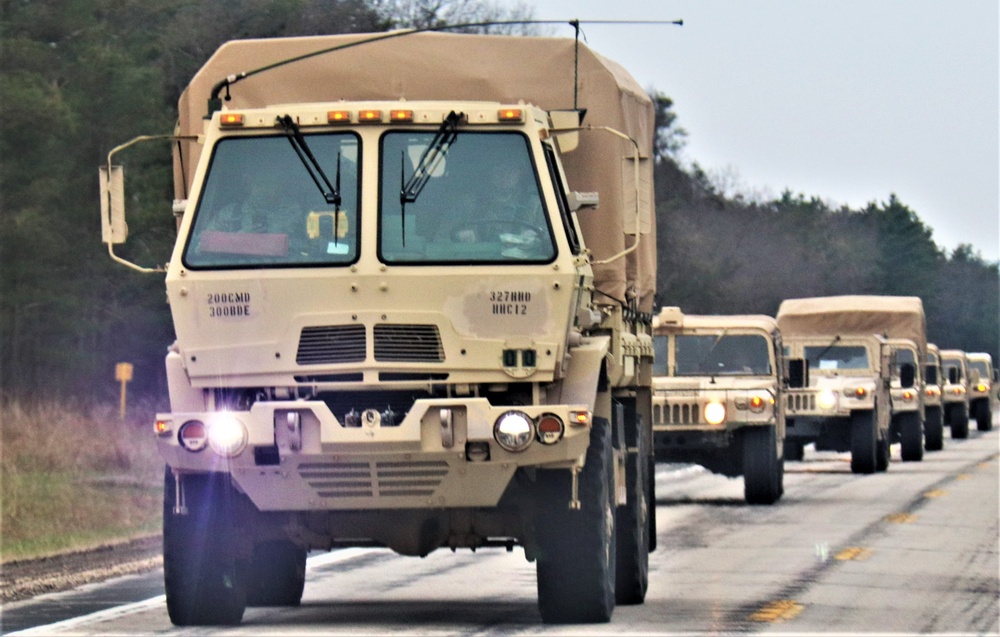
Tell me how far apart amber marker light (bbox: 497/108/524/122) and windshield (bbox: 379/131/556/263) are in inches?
3.2

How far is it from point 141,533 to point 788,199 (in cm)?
11050

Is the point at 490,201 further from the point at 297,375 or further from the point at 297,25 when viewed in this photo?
the point at 297,25

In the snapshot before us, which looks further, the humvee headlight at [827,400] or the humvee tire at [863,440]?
the humvee tire at [863,440]

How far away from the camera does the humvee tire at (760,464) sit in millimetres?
21203

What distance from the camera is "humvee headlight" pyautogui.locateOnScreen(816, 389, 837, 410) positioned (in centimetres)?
2581

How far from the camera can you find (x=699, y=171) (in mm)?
105375

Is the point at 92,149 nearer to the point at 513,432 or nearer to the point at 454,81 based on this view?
the point at 454,81

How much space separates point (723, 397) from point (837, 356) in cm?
805

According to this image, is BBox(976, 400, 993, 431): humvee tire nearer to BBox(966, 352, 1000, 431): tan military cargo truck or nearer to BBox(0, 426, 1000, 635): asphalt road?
BBox(966, 352, 1000, 431): tan military cargo truck

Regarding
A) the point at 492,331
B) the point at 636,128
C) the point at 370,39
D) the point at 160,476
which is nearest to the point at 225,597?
the point at 492,331

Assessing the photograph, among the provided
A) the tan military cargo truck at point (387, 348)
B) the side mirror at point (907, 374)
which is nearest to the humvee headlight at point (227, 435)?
the tan military cargo truck at point (387, 348)

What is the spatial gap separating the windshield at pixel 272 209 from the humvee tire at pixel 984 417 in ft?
139

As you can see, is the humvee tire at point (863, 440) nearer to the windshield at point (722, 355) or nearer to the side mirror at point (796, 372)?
the side mirror at point (796, 372)

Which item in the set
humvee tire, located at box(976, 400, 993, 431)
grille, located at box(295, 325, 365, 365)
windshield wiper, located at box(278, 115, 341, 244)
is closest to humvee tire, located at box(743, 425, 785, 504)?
windshield wiper, located at box(278, 115, 341, 244)
